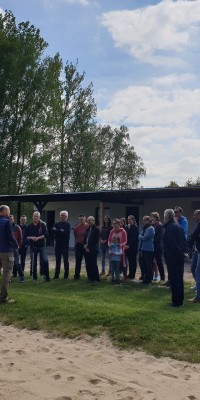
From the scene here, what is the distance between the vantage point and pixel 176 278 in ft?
25.1

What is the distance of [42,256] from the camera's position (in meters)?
11.0

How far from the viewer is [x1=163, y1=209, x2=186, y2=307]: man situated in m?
7.68

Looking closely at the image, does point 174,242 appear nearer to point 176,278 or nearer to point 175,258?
point 175,258

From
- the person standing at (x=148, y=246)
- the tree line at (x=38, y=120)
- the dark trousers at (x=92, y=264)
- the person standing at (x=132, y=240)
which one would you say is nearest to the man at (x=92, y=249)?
the dark trousers at (x=92, y=264)

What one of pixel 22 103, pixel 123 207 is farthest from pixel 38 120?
pixel 123 207

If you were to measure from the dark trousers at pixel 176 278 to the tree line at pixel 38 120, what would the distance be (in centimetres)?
2428

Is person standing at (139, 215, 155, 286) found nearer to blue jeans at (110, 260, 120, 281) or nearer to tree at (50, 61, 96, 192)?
blue jeans at (110, 260, 120, 281)

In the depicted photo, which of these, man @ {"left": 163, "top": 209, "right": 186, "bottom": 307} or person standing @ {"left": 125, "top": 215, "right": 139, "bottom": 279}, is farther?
person standing @ {"left": 125, "top": 215, "right": 139, "bottom": 279}

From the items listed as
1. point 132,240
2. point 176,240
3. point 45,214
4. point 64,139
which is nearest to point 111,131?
point 64,139

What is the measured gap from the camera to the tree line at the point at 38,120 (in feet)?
101

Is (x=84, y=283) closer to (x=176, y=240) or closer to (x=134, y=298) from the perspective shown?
(x=134, y=298)

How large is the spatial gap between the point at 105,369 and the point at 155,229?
6011 millimetres

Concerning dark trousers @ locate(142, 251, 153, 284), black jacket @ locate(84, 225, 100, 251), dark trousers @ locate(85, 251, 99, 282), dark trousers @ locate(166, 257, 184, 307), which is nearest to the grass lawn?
dark trousers @ locate(166, 257, 184, 307)

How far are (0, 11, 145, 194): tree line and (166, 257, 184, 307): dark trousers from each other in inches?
956
